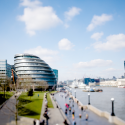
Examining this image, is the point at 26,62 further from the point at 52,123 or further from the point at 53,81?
the point at 52,123

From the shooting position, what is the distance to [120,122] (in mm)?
20969

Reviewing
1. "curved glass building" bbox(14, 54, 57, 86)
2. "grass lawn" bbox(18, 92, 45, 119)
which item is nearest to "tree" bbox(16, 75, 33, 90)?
"curved glass building" bbox(14, 54, 57, 86)

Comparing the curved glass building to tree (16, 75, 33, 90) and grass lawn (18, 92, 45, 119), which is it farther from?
grass lawn (18, 92, 45, 119)

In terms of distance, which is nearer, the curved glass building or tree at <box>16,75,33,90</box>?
tree at <box>16,75,33,90</box>

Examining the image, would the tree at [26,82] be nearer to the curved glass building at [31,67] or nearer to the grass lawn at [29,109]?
the curved glass building at [31,67]

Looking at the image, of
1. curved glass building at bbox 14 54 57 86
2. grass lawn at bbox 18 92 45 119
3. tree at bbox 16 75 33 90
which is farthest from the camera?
curved glass building at bbox 14 54 57 86

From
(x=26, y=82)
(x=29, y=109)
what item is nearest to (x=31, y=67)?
(x=26, y=82)

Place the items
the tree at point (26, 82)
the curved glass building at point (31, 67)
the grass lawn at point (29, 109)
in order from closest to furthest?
the grass lawn at point (29, 109) → the tree at point (26, 82) → the curved glass building at point (31, 67)

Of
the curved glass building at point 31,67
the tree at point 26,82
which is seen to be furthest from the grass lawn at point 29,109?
the curved glass building at point 31,67

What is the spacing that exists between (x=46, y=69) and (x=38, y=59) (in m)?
9.48

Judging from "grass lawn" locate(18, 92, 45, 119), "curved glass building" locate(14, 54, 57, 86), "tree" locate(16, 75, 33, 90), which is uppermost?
"curved glass building" locate(14, 54, 57, 86)

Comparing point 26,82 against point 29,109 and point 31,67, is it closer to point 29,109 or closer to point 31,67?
point 31,67

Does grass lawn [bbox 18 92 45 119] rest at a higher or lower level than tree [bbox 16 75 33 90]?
lower

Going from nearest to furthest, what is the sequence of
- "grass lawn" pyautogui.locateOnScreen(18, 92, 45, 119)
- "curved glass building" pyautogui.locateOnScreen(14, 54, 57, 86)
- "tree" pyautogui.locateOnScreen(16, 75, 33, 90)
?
"grass lawn" pyautogui.locateOnScreen(18, 92, 45, 119) → "tree" pyautogui.locateOnScreen(16, 75, 33, 90) → "curved glass building" pyautogui.locateOnScreen(14, 54, 57, 86)
